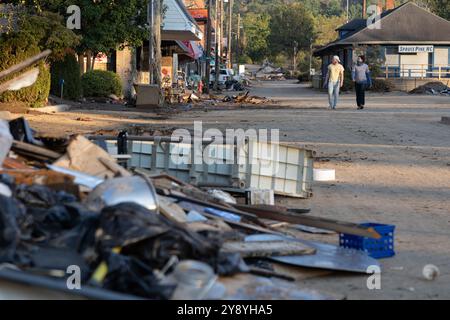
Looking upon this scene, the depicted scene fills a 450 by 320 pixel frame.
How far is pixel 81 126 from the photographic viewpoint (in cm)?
2059

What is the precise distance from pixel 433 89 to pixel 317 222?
53.8 metres

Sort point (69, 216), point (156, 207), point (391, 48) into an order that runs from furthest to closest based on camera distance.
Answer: point (391, 48)
point (156, 207)
point (69, 216)

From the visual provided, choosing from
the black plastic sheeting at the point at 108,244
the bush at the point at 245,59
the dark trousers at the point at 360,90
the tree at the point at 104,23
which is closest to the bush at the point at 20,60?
the tree at the point at 104,23

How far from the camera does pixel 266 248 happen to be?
22.3 feet

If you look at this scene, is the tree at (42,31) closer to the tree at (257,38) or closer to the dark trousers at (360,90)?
the dark trousers at (360,90)

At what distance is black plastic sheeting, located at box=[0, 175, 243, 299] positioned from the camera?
17.4ft

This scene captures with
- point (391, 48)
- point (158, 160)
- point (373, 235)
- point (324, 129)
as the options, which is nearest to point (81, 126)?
point (324, 129)

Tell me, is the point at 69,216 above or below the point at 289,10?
below

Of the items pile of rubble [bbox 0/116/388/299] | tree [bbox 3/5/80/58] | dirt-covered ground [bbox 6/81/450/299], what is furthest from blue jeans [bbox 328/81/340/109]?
pile of rubble [bbox 0/116/388/299]

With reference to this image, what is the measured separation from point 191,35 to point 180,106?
960cm

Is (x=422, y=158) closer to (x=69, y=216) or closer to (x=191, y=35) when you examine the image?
(x=69, y=216)

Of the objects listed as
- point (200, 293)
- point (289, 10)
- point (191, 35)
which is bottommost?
point (200, 293)

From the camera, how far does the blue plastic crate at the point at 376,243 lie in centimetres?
749

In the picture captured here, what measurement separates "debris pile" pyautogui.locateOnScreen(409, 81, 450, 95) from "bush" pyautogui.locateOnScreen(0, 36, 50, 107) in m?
37.0
